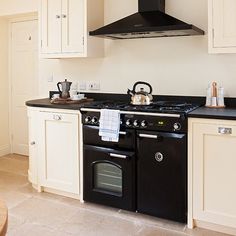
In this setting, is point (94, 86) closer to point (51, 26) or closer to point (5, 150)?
point (51, 26)

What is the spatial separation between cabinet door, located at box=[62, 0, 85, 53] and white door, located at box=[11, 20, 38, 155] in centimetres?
124

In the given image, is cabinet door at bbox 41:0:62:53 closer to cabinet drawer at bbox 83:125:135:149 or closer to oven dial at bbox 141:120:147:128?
cabinet drawer at bbox 83:125:135:149

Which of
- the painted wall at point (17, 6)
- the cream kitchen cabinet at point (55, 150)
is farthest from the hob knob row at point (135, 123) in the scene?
the painted wall at point (17, 6)

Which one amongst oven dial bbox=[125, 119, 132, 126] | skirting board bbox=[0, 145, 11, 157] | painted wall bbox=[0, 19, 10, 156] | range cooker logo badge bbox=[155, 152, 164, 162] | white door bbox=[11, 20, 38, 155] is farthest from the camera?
skirting board bbox=[0, 145, 11, 157]

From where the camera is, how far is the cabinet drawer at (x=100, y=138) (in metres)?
2.90

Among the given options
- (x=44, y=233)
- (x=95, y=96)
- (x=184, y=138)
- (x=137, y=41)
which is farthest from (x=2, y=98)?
(x=184, y=138)

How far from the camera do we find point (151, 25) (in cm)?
299

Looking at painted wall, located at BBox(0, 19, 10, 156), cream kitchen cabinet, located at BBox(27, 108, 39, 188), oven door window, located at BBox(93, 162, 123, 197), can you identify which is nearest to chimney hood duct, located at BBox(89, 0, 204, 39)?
cream kitchen cabinet, located at BBox(27, 108, 39, 188)

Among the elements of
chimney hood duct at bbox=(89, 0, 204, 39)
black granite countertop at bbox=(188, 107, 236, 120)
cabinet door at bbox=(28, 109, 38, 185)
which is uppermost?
chimney hood duct at bbox=(89, 0, 204, 39)

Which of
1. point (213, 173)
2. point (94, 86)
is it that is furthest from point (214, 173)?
point (94, 86)

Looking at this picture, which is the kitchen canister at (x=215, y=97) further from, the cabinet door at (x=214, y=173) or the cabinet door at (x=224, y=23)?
the cabinet door at (x=214, y=173)

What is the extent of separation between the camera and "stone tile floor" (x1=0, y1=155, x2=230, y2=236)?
269 cm

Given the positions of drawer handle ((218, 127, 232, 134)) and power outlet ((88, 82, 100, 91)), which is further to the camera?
Result: power outlet ((88, 82, 100, 91))

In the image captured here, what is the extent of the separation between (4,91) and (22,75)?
39 centimetres
